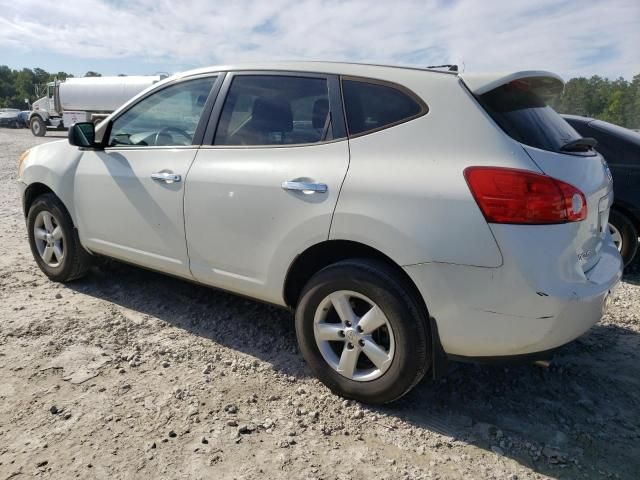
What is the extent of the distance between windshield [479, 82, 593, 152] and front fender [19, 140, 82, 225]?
3.16 meters

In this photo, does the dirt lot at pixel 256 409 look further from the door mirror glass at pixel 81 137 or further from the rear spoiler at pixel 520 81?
the rear spoiler at pixel 520 81

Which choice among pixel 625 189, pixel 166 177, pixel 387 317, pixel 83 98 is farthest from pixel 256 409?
pixel 83 98

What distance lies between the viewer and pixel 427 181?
2350 millimetres

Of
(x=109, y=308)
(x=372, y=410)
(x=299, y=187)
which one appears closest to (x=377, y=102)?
(x=299, y=187)

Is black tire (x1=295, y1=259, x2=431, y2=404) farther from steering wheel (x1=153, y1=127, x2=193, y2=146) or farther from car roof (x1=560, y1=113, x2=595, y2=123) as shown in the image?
car roof (x1=560, y1=113, x2=595, y2=123)

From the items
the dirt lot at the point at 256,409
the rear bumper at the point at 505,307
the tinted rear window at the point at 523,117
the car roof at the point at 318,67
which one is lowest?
the dirt lot at the point at 256,409

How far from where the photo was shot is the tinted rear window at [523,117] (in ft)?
7.73

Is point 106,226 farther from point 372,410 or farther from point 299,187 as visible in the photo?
point 372,410

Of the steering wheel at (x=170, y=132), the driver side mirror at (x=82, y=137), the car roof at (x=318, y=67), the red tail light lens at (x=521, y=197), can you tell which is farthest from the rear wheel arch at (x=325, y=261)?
the driver side mirror at (x=82, y=137)

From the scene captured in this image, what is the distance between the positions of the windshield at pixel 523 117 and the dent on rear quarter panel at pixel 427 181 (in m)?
0.08

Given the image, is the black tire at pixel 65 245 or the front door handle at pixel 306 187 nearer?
the front door handle at pixel 306 187

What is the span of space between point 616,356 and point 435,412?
4.85 ft

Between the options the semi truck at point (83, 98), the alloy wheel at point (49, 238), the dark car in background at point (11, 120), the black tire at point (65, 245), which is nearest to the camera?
the black tire at point (65, 245)

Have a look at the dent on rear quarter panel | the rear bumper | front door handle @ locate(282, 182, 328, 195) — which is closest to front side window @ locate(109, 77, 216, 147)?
front door handle @ locate(282, 182, 328, 195)
